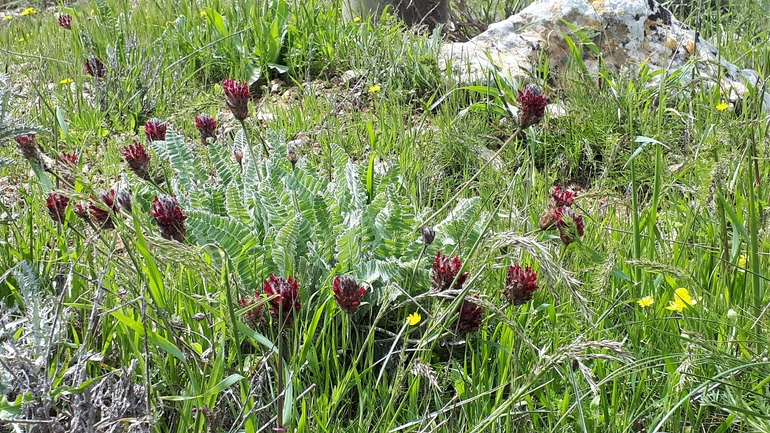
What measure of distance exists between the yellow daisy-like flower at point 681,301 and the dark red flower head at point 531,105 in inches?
21.3

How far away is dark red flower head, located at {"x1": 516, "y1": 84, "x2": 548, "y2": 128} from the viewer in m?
1.82

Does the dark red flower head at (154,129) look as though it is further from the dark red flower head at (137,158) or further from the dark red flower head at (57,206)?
the dark red flower head at (57,206)

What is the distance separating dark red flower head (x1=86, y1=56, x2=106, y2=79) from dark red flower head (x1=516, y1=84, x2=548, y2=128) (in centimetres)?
245

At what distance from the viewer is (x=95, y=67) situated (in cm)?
358

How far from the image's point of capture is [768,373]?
1503 millimetres

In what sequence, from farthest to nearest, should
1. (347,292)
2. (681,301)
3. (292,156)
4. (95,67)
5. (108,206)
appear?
(95,67), (292,156), (108,206), (681,301), (347,292)

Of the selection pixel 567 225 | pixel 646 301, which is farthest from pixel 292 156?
pixel 646 301

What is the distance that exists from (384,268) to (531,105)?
0.56 m

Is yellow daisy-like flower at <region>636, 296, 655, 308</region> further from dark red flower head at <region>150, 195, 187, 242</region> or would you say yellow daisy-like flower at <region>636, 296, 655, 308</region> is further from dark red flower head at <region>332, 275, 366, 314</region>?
dark red flower head at <region>150, 195, 187, 242</region>

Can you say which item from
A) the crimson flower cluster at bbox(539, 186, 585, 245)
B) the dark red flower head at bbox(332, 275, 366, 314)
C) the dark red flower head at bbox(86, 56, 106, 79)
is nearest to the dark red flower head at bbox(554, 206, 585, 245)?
the crimson flower cluster at bbox(539, 186, 585, 245)

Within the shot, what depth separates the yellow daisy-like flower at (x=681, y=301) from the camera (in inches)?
64.3

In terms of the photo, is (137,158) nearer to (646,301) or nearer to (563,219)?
(563,219)

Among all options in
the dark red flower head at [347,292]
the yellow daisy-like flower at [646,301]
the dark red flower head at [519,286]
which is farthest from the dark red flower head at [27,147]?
the yellow daisy-like flower at [646,301]

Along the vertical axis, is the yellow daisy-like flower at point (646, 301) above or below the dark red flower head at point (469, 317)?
below
